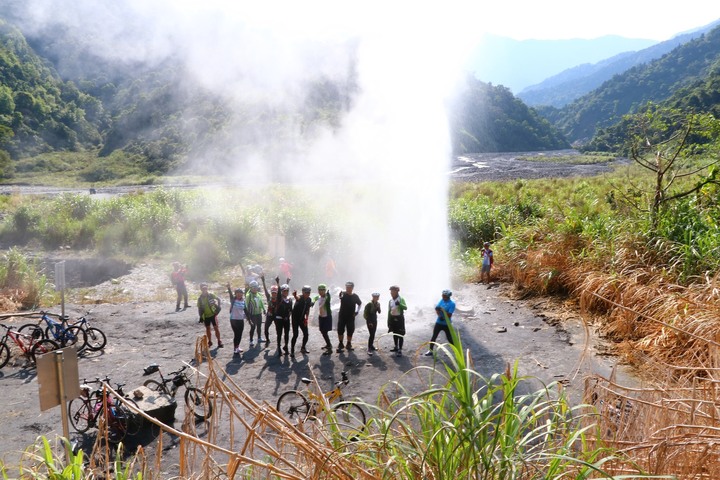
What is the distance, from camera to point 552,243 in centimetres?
1110

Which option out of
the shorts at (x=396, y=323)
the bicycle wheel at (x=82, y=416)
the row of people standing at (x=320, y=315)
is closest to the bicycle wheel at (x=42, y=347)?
the bicycle wheel at (x=82, y=416)

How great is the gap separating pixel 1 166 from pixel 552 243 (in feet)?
181

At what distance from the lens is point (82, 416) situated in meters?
5.90

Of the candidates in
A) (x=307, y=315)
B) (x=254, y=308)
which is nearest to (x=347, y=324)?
(x=307, y=315)

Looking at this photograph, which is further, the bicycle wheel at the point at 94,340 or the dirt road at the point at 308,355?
the bicycle wheel at the point at 94,340

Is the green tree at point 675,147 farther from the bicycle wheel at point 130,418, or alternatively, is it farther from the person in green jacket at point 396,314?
the bicycle wheel at point 130,418

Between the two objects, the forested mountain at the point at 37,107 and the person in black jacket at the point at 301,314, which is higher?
the forested mountain at the point at 37,107

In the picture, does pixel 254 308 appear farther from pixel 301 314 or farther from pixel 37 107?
pixel 37 107

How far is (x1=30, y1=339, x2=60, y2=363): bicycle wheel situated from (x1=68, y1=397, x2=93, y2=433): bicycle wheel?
2094mm

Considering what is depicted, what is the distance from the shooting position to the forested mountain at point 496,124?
76.4m

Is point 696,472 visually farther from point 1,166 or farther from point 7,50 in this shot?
point 7,50

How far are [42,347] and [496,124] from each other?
78.5 m

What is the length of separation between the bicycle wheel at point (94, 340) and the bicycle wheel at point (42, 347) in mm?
532

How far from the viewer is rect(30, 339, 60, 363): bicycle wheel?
777 centimetres
